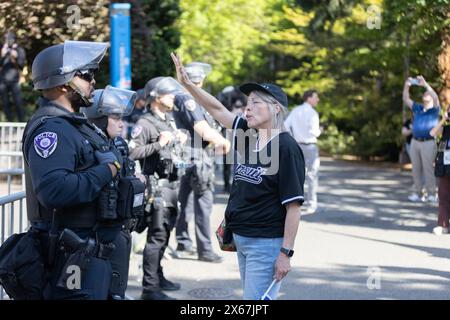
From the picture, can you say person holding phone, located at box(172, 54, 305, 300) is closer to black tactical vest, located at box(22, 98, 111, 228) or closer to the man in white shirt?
black tactical vest, located at box(22, 98, 111, 228)

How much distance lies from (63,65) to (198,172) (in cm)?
411

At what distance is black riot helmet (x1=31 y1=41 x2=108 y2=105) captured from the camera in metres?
3.39

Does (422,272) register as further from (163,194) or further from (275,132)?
(275,132)

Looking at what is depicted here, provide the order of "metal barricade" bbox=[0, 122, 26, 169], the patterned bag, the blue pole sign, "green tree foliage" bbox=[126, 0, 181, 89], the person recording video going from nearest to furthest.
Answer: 1. the patterned bag
2. the blue pole sign
3. "metal barricade" bbox=[0, 122, 26, 169]
4. "green tree foliage" bbox=[126, 0, 181, 89]
5. the person recording video

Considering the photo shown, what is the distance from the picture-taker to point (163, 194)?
6.31 meters

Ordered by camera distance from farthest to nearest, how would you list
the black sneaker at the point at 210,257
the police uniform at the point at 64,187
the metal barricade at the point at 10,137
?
the metal barricade at the point at 10,137, the black sneaker at the point at 210,257, the police uniform at the point at 64,187

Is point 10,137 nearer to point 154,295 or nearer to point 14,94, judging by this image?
point 14,94

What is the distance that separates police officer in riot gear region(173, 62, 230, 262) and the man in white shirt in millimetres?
3330

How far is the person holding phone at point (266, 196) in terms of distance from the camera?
386 cm

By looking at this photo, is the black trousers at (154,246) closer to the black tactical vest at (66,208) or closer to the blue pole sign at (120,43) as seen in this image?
the black tactical vest at (66,208)

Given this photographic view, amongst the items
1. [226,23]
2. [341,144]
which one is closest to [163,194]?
[341,144]

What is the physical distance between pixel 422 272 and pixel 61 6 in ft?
17.8

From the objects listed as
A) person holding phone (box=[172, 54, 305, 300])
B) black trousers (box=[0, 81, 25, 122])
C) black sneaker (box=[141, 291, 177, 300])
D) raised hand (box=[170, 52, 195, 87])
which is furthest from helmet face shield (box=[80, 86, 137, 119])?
black trousers (box=[0, 81, 25, 122])

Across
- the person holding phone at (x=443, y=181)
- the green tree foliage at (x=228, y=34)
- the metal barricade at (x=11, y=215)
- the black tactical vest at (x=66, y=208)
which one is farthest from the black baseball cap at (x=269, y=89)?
the green tree foliage at (x=228, y=34)
